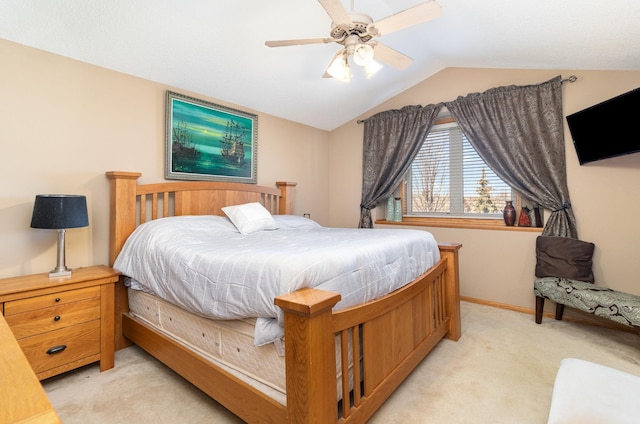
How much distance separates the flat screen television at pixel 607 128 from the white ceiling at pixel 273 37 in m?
0.46

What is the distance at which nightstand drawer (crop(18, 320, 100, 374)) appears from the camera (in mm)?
1898

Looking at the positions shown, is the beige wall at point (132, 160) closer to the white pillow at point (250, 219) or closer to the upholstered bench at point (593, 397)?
the white pillow at point (250, 219)

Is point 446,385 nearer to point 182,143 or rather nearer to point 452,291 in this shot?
point 452,291

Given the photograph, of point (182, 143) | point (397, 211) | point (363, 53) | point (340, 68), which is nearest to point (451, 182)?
point (397, 211)

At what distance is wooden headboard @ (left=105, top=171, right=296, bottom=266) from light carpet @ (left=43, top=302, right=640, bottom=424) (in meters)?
0.96

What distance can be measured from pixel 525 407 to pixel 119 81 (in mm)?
3791

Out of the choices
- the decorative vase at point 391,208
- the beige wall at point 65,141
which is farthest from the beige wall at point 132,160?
the decorative vase at point 391,208

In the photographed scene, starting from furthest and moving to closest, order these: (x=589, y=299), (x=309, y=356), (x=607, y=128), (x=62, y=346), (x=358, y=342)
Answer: (x=607, y=128) < (x=589, y=299) < (x=62, y=346) < (x=358, y=342) < (x=309, y=356)

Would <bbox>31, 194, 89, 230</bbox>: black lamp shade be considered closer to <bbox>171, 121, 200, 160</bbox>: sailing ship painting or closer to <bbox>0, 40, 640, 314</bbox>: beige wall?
<bbox>0, 40, 640, 314</bbox>: beige wall

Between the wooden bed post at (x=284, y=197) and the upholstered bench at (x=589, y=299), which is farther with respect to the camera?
the wooden bed post at (x=284, y=197)

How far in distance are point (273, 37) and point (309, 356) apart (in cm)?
274

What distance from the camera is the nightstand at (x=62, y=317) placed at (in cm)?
186

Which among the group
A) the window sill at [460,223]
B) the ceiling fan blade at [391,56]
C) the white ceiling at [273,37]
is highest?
the white ceiling at [273,37]

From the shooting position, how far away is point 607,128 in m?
2.62
